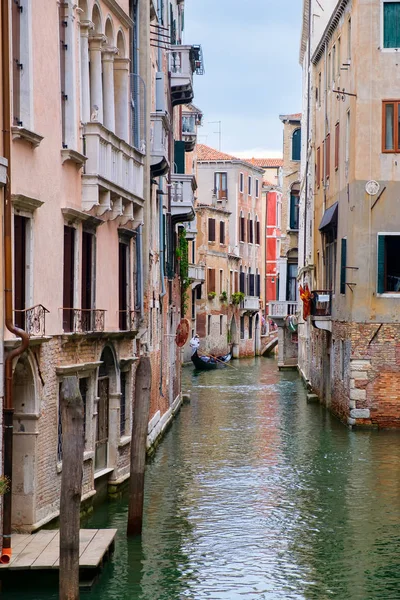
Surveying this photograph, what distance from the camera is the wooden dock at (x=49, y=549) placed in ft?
34.0

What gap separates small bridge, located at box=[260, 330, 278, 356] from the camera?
209 feet

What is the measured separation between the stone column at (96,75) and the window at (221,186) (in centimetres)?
4597

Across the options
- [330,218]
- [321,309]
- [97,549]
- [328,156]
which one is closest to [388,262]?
[330,218]

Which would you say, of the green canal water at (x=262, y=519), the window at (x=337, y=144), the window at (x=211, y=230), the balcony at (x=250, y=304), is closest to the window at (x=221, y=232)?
the window at (x=211, y=230)

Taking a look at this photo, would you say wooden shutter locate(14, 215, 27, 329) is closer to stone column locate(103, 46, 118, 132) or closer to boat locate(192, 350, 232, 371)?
stone column locate(103, 46, 118, 132)

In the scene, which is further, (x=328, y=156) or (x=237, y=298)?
(x=237, y=298)

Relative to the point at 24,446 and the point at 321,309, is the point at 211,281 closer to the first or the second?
the point at 321,309

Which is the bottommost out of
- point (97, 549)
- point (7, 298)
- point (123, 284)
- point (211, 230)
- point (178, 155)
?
point (97, 549)

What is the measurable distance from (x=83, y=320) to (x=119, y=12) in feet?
15.3

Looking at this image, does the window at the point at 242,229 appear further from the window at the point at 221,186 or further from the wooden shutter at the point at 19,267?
the wooden shutter at the point at 19,267

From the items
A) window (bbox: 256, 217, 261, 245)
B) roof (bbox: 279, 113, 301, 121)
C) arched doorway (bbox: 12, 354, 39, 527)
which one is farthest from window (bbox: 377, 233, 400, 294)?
window (bbox: 256, 217, 261, 245)

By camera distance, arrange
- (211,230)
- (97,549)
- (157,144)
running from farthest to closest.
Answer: (211,230) → (157,144) → (97,549)

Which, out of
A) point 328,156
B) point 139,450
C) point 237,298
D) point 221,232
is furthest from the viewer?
point 237,298

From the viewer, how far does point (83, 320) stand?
46.3 ft
